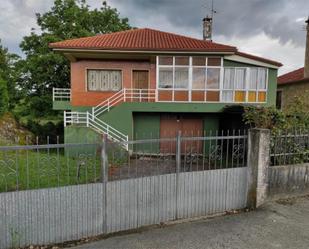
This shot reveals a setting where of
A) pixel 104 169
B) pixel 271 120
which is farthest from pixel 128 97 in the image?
pixel 104 169

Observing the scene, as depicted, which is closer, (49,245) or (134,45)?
(49,245)

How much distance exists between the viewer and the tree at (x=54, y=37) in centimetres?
1981

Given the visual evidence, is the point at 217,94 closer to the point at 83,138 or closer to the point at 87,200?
the point at 83,138

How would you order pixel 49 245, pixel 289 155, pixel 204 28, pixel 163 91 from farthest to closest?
pixel 204 28 < pixel 163 91 < pixel 289 155 < pixel 49 245

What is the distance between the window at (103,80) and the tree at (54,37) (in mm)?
7194

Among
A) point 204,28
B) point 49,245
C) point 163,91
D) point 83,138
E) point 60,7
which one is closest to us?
point 49,245

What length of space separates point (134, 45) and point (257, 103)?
25.0 ft

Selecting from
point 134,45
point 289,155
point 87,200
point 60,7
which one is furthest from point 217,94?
point 60,7

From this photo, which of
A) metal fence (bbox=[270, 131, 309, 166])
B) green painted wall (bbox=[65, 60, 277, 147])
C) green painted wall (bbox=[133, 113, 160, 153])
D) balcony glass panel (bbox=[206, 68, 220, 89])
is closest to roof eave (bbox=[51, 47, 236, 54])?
balcony glass panel (bbox=[206, 68, 220, 89])

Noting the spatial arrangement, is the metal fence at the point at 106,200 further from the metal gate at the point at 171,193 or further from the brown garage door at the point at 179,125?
the brown garage door at the point at 179,125

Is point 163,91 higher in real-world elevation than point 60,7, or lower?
lower

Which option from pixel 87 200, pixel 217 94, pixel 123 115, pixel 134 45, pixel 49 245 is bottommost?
pixel 49 245

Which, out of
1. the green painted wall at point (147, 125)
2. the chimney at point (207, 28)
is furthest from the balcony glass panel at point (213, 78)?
the chimney at point (207, 28)

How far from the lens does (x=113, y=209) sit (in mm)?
4246
